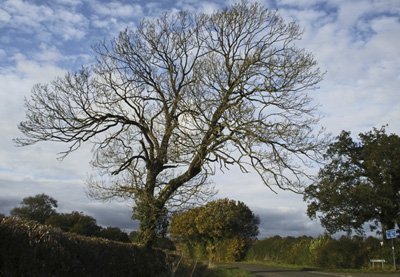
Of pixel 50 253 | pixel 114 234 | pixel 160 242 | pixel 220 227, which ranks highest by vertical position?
pixel 220 227

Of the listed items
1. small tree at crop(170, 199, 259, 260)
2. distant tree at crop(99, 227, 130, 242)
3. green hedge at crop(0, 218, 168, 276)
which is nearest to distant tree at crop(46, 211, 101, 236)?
distant tree at crop(99, 227, 130, 242)

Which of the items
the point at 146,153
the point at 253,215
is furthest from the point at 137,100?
the point at 253,215

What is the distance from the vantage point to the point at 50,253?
5.62m

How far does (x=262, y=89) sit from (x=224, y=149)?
7.99 ft

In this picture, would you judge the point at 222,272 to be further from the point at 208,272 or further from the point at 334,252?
the point at 334,252

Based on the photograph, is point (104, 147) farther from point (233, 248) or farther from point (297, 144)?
point (233, 248)

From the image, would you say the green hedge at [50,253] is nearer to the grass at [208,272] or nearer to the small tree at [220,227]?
the grass at [208,272]

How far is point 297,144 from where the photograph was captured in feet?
35.5

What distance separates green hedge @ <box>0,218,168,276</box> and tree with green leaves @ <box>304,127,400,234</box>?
16.7 meters

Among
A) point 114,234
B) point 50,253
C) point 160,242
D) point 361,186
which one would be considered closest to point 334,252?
point 361,186

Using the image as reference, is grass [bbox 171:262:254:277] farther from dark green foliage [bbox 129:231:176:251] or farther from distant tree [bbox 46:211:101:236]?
distant tree [bbox 46:211:101:236]

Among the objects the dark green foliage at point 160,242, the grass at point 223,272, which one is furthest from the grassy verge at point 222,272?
the dark green foliage at point 160,242

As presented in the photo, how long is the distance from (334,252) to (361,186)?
4.81 meters

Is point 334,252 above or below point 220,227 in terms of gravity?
below
